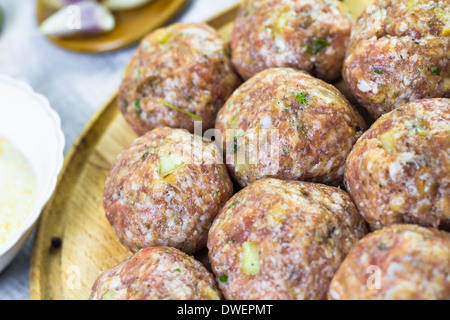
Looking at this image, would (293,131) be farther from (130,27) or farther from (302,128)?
(130,27)

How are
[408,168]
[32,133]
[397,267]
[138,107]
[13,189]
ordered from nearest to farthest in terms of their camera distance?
[397,267]
[408,168]
[138,107]
[13,189]
[32,133]

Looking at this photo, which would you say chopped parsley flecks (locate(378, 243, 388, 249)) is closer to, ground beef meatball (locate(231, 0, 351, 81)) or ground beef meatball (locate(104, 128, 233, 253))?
ground beef meatball (locate(104, 128, 233, 253))

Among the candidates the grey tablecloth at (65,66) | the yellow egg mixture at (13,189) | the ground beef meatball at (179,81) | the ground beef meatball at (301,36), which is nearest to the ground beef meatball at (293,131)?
the ground beef meatball at (301,36)

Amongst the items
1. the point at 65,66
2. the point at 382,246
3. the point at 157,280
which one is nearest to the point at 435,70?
the point at 382,246

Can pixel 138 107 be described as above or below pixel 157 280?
above

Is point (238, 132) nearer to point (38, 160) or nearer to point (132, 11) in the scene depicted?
point (38, 160)

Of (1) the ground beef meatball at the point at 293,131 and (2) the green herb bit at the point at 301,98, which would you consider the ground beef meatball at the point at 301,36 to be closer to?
(1) the ground beef meatball at the point at 293,131

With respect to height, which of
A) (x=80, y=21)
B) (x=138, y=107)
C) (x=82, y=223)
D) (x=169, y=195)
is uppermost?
(x=80, y=21)
